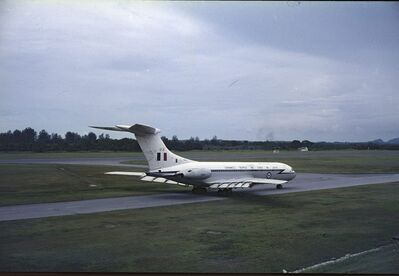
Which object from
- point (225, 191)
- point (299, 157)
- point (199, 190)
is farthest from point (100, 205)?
point (299, 157)

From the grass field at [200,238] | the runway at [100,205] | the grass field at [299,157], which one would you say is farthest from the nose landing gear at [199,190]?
the grass field at [299,157]

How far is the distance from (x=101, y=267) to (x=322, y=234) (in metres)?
8.10

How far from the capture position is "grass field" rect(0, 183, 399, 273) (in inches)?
446

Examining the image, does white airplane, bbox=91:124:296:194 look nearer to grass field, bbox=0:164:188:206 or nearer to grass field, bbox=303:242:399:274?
grass field, bbox=0:164:188:206

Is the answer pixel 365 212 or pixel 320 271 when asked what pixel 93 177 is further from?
pixel 320 271

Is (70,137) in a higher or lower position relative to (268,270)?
higher

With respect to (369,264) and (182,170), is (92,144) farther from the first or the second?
(369,264)

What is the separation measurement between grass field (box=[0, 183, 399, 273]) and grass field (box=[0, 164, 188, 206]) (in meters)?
7.45

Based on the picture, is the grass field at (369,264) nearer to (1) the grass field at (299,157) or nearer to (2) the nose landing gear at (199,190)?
(2) the nose landing gear at (199,190)

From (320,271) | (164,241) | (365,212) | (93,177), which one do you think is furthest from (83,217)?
(93,177)

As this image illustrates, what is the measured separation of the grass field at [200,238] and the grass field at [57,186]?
745 centimetres

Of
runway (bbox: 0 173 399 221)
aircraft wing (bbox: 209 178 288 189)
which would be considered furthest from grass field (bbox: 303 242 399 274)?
aircraft wing (bbox: 209 178 288 189)

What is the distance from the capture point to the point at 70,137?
3556cm

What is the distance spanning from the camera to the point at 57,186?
3209 cm
